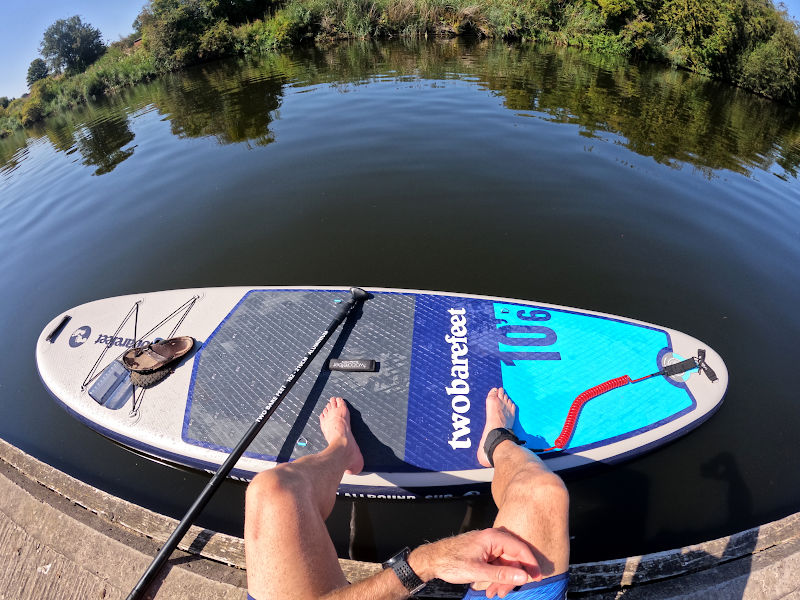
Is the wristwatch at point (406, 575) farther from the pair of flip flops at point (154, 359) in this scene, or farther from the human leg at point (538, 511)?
the pair of flip flops at point (154, 359)

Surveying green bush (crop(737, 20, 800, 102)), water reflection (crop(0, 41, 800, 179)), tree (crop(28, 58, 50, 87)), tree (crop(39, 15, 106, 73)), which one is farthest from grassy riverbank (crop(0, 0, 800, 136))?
tree (crop(28, 58, 50, 87))

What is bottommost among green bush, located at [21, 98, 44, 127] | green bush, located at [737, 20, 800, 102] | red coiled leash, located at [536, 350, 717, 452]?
red coiled leash, located at [536, 350, 717, 452]

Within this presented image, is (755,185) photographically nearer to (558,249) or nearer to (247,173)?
(558,249)

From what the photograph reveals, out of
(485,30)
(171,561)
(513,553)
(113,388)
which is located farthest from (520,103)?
(485,30)

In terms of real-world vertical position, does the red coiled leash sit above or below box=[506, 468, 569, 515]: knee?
below

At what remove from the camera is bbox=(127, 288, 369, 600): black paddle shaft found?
2.06m

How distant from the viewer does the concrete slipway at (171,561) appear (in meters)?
2.12

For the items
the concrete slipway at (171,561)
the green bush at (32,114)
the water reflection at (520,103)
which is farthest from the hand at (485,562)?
the green bush at (32,114)

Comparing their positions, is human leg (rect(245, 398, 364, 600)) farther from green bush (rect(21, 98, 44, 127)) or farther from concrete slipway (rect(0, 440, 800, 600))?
green bush (rect(21, 98, 44, 127))

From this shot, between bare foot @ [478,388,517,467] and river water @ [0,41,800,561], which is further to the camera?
river water @ [0,41,800,561]

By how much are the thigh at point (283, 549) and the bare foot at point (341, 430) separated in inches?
30.5

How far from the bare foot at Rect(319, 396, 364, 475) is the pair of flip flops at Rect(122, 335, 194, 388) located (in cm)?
143

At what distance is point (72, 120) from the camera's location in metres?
13.9

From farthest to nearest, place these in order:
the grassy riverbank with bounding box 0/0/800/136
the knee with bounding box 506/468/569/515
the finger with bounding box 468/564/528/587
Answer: the grassy riverbank with bounding box 0/0/800/136 → the knee with bounding box 506/468/569/515 → the finger with bounding box 468/564/528/587
